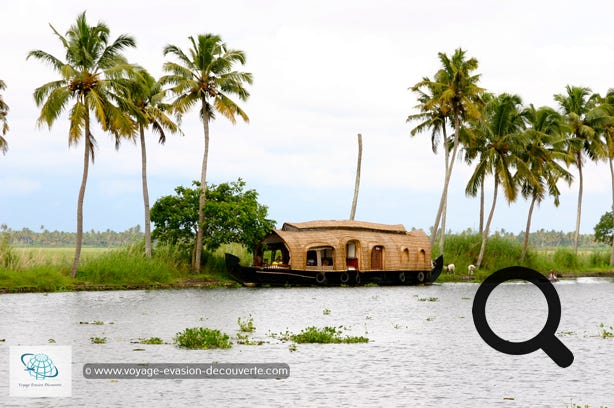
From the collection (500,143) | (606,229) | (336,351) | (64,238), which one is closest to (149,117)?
(500,143)

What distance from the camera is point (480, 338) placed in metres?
26.2

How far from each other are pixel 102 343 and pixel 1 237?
931 inches

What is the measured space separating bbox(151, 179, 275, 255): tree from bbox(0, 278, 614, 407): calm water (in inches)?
364

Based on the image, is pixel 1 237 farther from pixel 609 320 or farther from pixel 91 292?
pixel 609 320

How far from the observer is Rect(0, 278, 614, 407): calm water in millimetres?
16812

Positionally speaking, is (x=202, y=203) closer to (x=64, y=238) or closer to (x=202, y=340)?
(x=202, y=340)

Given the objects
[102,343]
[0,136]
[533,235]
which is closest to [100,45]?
[0,136]

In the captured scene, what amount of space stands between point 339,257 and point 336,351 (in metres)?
28.4

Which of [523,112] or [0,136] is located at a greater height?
[523,112]

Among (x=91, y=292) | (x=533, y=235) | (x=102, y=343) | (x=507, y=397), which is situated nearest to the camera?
(x=507, y=397)

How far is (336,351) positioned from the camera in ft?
74.7

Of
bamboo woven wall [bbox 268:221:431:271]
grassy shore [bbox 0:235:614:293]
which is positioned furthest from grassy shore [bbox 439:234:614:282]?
bamboo woven wall [bbox 268:221:431:271]

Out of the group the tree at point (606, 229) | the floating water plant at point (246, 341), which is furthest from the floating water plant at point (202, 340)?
the tree at point (606, 229)

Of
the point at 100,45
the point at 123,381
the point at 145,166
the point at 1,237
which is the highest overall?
the point at 100,45
